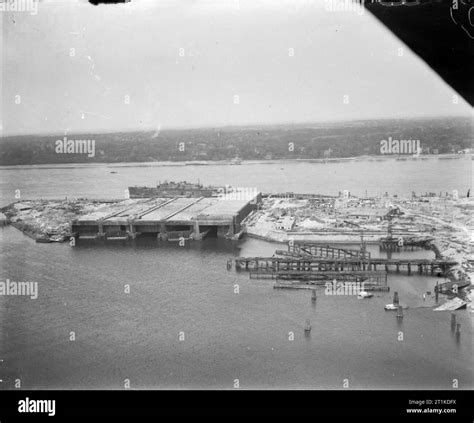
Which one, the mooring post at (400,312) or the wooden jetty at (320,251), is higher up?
the wooden jetty at (320,251)

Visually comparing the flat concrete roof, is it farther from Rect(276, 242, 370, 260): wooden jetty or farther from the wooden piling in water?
the wooden piling in water

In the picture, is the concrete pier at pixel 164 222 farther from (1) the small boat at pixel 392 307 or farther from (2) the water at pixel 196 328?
(1) the small boat at pixel 392 307

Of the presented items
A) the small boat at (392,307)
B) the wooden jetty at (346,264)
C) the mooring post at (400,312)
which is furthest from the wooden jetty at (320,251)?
the mooring post at (400,312)

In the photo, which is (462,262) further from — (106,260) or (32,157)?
(32,157)

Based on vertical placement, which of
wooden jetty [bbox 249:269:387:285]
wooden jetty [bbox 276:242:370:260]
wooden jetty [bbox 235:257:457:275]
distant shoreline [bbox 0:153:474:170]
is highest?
distant shoreline [bbox 0:153:474:170]

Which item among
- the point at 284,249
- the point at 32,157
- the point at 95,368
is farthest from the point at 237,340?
the point at 32,157

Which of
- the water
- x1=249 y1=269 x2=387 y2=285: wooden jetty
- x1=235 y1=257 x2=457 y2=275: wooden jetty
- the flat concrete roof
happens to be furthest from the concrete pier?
Result: x1=249 y1=269 x2=387 y2=285: wooden jetty

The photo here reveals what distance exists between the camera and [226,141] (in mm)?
8281

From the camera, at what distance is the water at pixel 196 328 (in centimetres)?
456

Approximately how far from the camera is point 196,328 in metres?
5.31

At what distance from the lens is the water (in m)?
4.56

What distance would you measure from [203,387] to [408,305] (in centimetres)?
232

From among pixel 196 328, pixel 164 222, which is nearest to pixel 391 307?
pixel 196 328

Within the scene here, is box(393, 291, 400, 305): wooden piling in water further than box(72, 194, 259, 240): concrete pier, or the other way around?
box(72, 194, 259, 240): concrete pier
